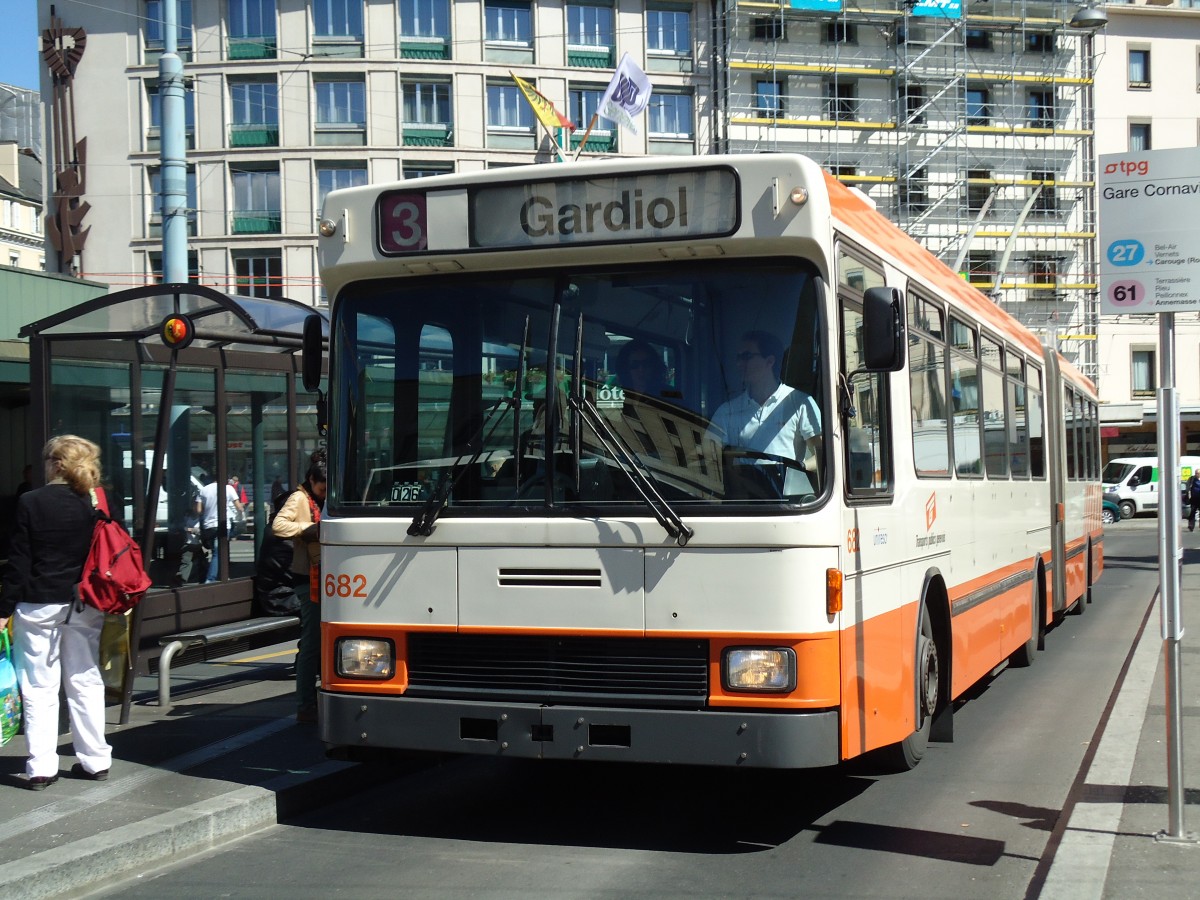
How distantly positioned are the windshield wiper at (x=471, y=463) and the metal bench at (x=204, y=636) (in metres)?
3.89

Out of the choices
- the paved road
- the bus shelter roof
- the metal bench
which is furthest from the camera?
the bus shelter roof

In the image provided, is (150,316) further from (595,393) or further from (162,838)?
(595,393)

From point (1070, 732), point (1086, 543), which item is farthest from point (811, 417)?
point (1086, 543)

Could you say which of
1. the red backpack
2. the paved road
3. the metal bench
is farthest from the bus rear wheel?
the metal bench

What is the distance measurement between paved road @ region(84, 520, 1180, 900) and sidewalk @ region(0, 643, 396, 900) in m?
0.12

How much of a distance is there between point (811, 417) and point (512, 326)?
138 centimetres

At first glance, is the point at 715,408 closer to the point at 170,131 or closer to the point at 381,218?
the point at 381,218

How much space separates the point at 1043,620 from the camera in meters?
13.0

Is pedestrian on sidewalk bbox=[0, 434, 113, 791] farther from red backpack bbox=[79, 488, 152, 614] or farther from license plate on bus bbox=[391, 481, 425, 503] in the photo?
license plate on bus bbox=[391, 481, 425, 503]

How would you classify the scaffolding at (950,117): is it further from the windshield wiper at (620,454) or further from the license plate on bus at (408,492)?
the windshield wiper at (620,454)

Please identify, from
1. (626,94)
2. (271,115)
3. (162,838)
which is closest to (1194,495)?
(626,94)

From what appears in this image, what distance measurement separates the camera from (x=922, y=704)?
736cm

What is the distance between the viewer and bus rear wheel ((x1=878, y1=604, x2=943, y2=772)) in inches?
→ 284

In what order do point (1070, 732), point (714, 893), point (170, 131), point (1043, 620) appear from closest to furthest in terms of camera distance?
point (714, 893) < point (1070, 732) < point (1043, 620) < point (170, 131)
